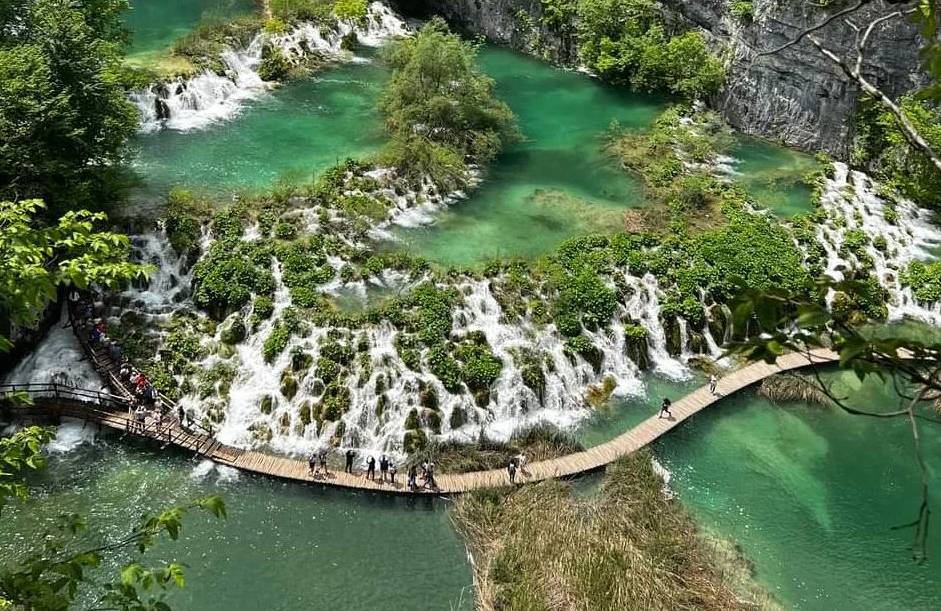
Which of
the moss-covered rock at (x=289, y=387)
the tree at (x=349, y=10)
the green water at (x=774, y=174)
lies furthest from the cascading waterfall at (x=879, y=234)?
the tree at (x=349, y=10)

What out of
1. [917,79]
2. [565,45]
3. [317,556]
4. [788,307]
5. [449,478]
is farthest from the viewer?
[565,45]

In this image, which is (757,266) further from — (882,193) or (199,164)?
(199,164)

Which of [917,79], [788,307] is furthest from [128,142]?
[917,79]

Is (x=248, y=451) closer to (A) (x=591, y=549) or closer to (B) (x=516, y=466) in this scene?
(B) (x=516, y=466)

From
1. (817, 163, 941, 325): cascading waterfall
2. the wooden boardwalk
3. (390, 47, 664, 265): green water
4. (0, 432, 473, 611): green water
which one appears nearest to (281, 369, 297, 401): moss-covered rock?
the wooden boardwalk

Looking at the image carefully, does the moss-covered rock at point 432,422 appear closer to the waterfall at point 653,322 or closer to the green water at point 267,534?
the green water at point 267,534

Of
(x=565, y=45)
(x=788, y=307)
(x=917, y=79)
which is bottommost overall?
(x=565, y=45)

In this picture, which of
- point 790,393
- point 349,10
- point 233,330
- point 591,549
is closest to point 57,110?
point 233,330
